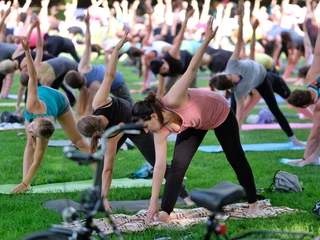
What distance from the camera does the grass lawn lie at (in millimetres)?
5781

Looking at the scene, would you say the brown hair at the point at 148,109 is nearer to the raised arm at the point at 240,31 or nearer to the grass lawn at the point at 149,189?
the grass lawn at the point at 149,189

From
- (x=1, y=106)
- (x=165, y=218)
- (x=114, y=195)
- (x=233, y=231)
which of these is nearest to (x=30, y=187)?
(x=114, y=195)

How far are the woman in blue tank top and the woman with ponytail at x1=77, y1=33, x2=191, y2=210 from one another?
66cm

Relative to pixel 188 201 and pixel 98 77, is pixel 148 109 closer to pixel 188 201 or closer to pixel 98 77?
pixel 188 201

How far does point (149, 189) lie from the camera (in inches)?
291

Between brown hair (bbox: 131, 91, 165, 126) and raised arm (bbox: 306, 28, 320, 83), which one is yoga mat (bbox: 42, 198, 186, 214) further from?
raised arm (bbox: 306, 28, 320, 83)

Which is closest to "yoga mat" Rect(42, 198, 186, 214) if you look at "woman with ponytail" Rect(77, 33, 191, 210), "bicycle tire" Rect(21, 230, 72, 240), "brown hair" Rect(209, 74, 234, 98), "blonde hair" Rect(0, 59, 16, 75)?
"woman with ponytail" Rect(77, 33, 191, 210)

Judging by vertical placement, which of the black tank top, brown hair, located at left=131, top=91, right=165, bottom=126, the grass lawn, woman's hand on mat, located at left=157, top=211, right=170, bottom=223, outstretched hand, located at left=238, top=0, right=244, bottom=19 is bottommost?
the grass lawn

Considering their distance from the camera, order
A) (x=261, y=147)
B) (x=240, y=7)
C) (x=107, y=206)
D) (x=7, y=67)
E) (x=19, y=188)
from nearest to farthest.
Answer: (x=107, y=206) < (x=19, y=188) < (x=240, y=7) < (x=261, y=147) < (x=7, y=67)

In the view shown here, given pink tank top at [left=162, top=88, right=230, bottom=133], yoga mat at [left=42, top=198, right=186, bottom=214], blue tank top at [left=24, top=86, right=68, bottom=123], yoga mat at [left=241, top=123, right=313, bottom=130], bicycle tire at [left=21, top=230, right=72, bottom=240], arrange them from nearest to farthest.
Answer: bicycle tire at [left=21, top=230, right=72, bottom=240], pink tank top at [left=162, top=88, right=230, bottom=133], yoga mat at [left=42, top=198, right=186, bottom=214], blue tank top at [left=24, top=86, right=68, bottom=123], yoga mat at [left=241, top=123, right=313, bottom=130]

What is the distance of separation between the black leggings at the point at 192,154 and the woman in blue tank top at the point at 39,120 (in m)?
1.47

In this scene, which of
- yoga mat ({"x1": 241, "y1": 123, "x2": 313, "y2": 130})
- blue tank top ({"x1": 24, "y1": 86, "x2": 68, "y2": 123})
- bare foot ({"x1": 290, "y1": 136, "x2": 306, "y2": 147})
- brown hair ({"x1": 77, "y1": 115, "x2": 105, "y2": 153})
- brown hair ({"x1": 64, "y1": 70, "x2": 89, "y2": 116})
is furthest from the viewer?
yoga mat ({"x1": 241, "y1": 123, "x2": 313, "y2": 130})

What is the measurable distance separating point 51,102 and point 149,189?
4.56ft

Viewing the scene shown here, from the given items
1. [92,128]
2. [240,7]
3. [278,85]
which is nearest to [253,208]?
[92,128]
